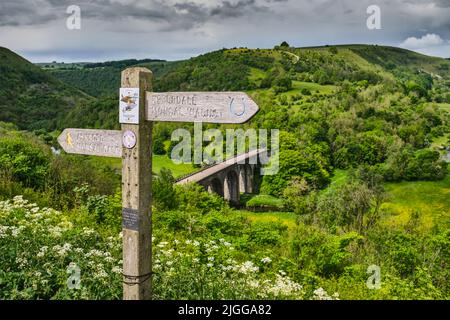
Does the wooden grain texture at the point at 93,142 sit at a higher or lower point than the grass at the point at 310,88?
lower

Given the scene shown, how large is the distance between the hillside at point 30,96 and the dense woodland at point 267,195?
45 centimetres

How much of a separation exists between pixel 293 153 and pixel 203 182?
662 inches

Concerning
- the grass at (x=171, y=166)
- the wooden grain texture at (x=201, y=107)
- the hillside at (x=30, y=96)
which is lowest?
the grass at (x=171, y=166)

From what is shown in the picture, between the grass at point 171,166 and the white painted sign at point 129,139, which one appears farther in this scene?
the grass at point 171,166

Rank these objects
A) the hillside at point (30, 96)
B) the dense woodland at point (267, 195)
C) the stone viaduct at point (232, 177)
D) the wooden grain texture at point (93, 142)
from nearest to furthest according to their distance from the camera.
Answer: the wooden grain texture at point (93, 142)
the dense woodland at point (267, 195)
the stone viaduct at point (232, 177)
the hillside at point (30, 96)

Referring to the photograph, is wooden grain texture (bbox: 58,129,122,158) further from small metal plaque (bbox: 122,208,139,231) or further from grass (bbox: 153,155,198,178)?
grass (bbox: 153,155,198,178)

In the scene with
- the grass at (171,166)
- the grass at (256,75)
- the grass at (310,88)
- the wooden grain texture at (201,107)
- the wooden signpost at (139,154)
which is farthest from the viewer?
the grass at (256,75)

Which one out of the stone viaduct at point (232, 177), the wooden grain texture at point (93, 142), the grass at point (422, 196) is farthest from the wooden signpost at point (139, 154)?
the grass at point (422, 196)

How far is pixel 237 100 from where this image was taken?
3.50 meters

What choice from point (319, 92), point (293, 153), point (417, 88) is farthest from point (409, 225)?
point (417, 88)

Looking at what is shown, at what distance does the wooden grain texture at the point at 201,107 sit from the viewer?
347 cm

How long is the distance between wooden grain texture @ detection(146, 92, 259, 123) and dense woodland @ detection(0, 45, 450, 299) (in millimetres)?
1786

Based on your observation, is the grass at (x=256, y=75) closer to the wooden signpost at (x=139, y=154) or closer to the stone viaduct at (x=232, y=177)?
the stone viaduct at (x=232, y=177)

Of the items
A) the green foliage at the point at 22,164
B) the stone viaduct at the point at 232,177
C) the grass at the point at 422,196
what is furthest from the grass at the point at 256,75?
the green foliage at the point at 22,164
